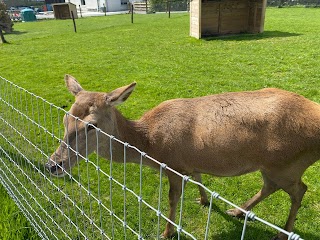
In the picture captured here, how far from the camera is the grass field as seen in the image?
425 centimetres

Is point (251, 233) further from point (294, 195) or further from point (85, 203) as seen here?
point (85, 203)

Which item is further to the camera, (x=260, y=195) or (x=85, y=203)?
(x=85, y=203)

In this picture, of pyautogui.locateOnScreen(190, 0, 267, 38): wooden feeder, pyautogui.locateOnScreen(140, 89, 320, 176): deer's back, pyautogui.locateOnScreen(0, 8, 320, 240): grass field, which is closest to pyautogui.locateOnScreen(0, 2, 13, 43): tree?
pyautogui.locateOnScreen(0, 8, 320, 240): grass field

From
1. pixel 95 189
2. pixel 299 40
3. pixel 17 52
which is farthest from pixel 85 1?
pixel 95 189

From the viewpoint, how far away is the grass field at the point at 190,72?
4254 mm

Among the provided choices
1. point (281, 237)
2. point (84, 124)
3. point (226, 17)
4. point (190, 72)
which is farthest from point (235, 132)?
point (226, 17)

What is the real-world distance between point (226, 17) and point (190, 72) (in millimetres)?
7155

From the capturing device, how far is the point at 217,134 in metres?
3.56

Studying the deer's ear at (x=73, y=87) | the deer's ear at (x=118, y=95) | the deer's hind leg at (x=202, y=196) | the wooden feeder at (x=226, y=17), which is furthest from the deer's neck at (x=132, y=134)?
the wooden feeder at (x=226, y=17)

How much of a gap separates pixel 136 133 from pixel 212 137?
3.10 ft

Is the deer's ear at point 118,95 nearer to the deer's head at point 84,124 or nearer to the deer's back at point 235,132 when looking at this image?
the deer's head at point 84,124

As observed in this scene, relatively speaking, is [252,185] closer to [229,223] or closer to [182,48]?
[229,223]

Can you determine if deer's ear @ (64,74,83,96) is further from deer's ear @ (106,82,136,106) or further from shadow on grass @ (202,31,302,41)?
shadow on grass @ (202,31,302,41)

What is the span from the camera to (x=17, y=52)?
15.0 m
